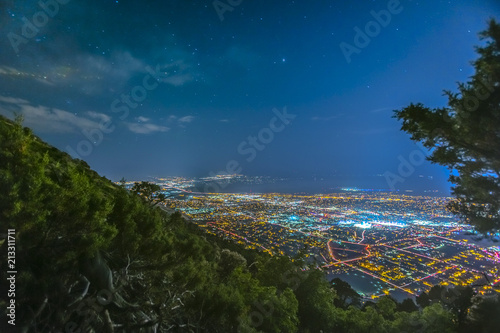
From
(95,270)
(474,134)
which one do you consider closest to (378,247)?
(474,134)

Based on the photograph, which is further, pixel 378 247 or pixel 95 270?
pixel 378 247

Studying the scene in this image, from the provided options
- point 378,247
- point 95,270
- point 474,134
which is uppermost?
point 474,134

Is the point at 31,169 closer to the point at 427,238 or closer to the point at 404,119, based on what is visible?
the point at 404,119

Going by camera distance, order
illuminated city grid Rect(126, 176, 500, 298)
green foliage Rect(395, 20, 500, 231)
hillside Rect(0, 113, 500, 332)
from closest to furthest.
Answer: hillside Rect(0, 113, 500, 332)
green foliage Rect(395, 20, 500, 231)
illuminated city grid Rect(126, 176, 500, 298)

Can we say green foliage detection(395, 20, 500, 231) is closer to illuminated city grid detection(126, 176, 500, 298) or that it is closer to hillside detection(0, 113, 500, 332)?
hillside detection(0, 113, 500, 332)

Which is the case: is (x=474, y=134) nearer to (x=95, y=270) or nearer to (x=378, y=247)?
(x=95, y=270)

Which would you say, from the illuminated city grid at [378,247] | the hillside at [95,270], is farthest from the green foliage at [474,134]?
the illuminated city grid at [378,247]

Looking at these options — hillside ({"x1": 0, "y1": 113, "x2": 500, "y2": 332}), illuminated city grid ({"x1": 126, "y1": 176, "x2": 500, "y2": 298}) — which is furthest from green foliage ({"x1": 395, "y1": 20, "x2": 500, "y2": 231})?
illuminated city grid ({"x1": 126, "y1": 176, "x2": 500, "y2": 298})

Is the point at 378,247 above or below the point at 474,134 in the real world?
below
